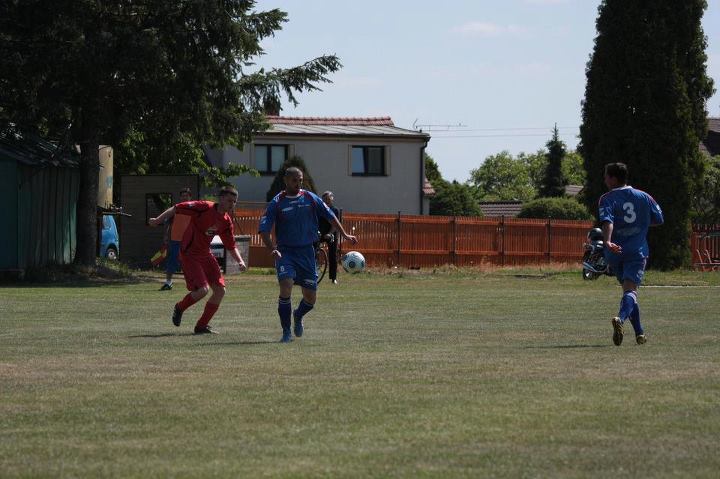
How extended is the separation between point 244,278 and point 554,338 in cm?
1878

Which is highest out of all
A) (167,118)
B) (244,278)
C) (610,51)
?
(610,51)

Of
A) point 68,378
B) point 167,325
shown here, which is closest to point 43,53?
point 167,325

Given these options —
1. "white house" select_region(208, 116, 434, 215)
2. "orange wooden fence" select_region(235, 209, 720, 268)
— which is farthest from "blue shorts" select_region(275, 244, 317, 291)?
"white house" select_region(208, 116, 434, 215)

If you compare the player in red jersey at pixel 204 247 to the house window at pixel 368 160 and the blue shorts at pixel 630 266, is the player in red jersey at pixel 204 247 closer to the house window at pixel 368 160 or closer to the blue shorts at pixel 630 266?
the blue shorts at pixel 630 266

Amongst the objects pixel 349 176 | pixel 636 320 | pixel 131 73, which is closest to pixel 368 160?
pixel 349 176

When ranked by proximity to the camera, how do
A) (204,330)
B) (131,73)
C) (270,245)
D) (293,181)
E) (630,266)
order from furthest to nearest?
(131,73) → (204,330) → (293,181) → (270,245) → (630,266)

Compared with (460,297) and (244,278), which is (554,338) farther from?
(244,278)

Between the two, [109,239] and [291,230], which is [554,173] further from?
[291,230]

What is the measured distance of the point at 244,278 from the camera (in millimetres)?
32750

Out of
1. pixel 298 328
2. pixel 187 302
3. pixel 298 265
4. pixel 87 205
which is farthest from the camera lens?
pixel 87 205

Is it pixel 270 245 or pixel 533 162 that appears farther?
pixel 533 162

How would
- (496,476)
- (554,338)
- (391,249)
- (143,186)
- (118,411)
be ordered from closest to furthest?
(496,476)
(118,411)
(554,338)
(143,186)
(391,249)

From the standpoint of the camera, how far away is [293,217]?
14469 mm

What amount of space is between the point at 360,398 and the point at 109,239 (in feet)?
112
